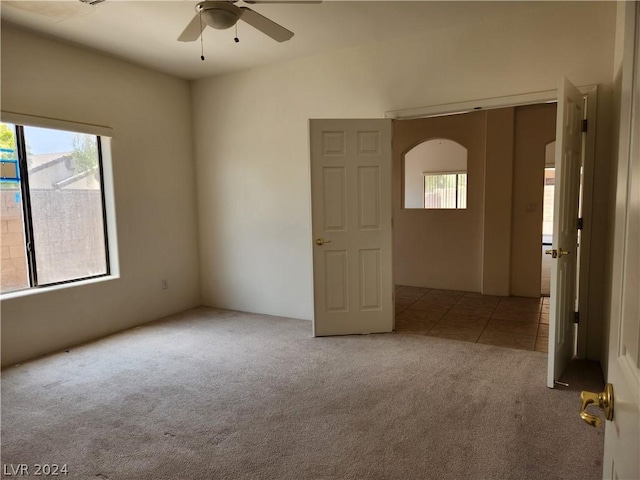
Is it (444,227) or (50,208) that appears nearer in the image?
(50,208)

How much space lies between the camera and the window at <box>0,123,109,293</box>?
11.1 feet

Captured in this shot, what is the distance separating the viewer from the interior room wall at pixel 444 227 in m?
5.58

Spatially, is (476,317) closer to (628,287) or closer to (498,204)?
(498,204)

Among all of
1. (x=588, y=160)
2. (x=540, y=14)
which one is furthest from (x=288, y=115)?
(x=588, y=160)

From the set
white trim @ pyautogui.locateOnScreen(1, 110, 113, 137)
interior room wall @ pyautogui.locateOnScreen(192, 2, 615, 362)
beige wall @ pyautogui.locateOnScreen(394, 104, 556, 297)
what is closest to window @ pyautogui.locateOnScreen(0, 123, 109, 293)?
white trim @ pyautogui.locateOnScreen(1, 110, 113, 137)

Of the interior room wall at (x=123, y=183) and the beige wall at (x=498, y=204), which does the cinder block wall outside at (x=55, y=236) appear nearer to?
the interior room wall at (x=123, y=183)

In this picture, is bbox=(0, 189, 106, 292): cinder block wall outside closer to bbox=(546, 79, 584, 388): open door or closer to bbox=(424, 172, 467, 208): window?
bbox=(546, 79, 584, 388): open door

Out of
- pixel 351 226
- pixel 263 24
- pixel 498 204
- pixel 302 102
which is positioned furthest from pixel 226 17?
pixel 498 204

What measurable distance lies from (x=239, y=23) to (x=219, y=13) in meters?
1.12

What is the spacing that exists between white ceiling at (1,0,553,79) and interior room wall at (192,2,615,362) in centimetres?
17

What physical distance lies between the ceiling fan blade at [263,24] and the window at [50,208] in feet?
7.87

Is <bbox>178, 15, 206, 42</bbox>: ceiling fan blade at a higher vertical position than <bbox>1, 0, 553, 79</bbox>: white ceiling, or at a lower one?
lower

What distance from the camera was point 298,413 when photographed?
8.13 ft

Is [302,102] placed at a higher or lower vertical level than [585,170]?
higher
